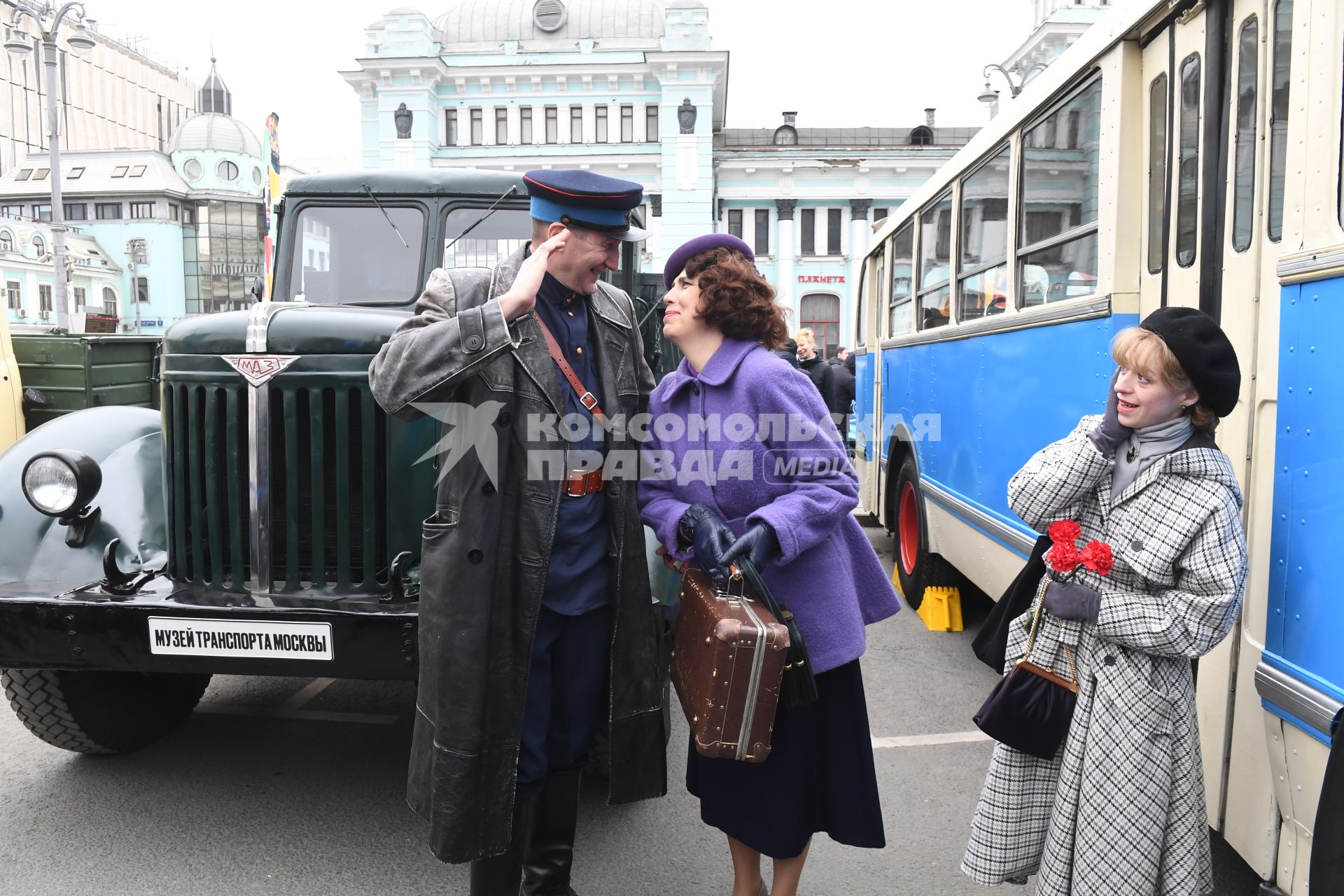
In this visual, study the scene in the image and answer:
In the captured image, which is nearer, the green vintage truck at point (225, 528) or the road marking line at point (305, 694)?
the green vintage truck at point (225, 528)

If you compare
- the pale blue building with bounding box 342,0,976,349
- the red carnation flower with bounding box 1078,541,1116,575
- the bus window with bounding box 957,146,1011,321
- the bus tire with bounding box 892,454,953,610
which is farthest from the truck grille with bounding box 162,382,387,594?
the pale blue building with bounding box 342,0,976,349

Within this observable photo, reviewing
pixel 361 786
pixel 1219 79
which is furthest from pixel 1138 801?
pixel 361 786

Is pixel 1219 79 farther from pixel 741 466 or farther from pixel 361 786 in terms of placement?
pixel 361 786

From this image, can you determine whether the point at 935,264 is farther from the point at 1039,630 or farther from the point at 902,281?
the point at 1039,630

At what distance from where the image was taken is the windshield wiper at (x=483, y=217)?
4.96 metres

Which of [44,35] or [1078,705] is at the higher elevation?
[44,35]

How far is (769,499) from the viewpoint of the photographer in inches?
104

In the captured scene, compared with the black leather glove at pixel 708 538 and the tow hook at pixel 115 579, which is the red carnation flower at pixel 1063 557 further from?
the tow hook at pixel 115 579

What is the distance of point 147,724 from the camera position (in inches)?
171

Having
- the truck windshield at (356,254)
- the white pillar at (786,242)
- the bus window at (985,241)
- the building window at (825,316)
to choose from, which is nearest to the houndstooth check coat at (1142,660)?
the bus window at (985,241)

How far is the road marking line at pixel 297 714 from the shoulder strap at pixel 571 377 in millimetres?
2690

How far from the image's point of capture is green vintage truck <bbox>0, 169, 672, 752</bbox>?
3.26m

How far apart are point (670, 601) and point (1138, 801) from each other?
5.51 ft

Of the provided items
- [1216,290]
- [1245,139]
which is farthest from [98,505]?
[1245,139]
